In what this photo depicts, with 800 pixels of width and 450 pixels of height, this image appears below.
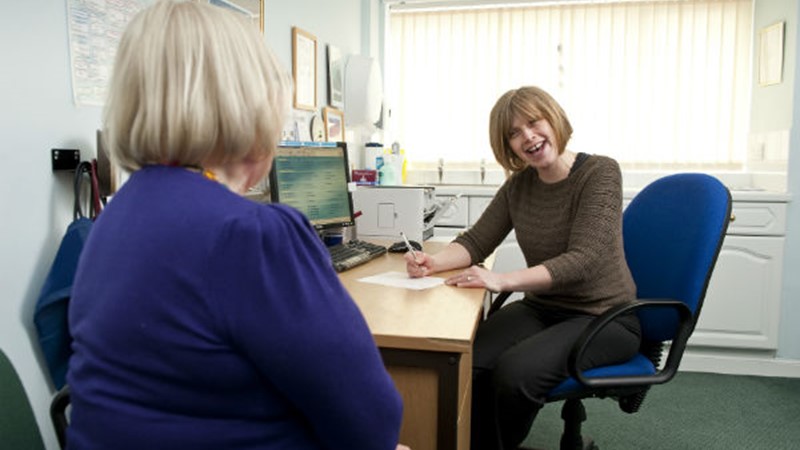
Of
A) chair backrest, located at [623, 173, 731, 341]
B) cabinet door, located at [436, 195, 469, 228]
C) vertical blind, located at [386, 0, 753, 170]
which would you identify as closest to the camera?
chair backrest, located at [623, 173, 731, 341]

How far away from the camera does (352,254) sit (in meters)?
1.95

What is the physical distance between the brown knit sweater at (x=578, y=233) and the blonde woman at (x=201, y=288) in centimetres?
103

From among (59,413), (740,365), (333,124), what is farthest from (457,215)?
(59,413)

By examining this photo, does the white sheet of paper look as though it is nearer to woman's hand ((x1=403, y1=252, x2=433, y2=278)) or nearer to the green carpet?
woman's hand ((x1=403, y1=252, x2=433, y2=278))

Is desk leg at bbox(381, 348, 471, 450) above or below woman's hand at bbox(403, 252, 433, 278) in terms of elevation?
below

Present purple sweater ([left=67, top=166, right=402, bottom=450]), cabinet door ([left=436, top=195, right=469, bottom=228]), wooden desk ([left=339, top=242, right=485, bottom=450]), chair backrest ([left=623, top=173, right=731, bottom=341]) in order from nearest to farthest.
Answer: purple sweater ([left=67, top=166, right=402, bottom=450]), wooden desk ([left=339, top=242, right=485, bottom=450]), chair backrest ([left=623, top=173, right=731, bottom=341]), cabinet door ([left=436, top=195, right=469, bottom=228])

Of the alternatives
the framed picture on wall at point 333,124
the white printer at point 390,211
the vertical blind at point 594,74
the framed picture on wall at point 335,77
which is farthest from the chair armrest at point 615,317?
the vertical blind at point 594,74

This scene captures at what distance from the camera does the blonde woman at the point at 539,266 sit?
156cm

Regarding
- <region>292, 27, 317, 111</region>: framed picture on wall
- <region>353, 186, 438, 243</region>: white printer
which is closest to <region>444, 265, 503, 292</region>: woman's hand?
<region>353, 186, 438, 243</region>: white printer

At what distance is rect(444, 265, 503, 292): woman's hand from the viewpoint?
1.60m

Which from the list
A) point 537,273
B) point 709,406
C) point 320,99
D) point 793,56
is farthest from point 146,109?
point 793,56

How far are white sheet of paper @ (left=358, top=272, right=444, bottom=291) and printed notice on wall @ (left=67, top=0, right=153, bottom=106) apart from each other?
79 cm

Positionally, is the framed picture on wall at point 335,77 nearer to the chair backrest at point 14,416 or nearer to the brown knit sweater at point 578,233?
the brown knit sweater at point 578,233

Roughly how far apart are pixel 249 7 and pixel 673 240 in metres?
1.48
